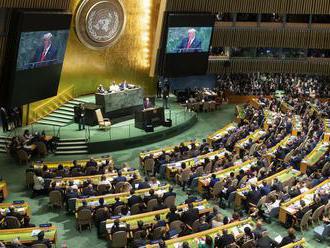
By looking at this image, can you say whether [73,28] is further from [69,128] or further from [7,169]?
[7,169]

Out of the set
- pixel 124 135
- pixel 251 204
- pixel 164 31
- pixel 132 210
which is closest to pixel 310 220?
pixel 251 204

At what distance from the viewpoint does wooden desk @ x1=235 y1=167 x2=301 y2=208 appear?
15297 mm

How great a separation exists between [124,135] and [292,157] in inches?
335

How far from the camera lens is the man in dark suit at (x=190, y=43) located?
90.9 feet

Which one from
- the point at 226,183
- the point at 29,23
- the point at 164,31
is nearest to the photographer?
the point at 226,183

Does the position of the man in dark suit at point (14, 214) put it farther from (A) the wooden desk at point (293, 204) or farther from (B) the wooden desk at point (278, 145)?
(B) the wooden desk at point (278, 145)

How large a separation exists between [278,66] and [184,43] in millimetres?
9426

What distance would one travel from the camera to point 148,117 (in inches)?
937

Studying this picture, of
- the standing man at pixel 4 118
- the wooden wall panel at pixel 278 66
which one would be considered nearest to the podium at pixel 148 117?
the standing man at pixel 4 118

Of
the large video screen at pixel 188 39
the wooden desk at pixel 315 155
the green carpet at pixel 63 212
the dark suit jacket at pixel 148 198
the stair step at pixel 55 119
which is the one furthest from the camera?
the large video screen at pixel 188 39

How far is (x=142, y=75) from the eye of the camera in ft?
97.9

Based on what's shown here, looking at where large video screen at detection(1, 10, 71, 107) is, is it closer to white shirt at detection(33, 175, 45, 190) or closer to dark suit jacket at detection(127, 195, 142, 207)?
white shirt at detection(33, 175, 45, 190)

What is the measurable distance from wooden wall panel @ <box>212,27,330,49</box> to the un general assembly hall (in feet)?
0.32

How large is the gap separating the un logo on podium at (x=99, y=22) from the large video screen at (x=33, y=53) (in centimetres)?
367
